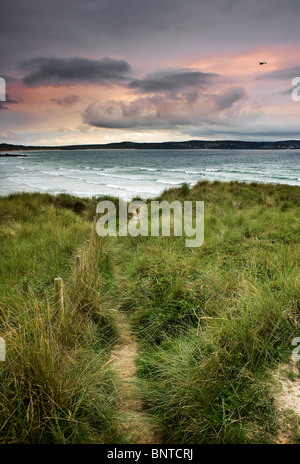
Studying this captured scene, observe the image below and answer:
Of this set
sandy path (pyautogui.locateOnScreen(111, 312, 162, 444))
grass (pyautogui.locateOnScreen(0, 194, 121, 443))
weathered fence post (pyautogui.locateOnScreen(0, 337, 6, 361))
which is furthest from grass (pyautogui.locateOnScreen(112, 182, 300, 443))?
weathered fence post (pyautogui.locateOnScreen(0, 337, 6, 361))

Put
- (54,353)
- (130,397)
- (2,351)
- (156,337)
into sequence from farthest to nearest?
(156,337)
(130,397)
(54,353)
(2,351)

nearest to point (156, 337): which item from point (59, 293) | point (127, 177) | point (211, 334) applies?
point (211, 334)

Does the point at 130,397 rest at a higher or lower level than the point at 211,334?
lower

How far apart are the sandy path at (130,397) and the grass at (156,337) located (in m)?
0.10

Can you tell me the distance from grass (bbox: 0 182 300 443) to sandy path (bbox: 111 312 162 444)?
99 mm

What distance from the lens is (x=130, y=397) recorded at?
3098 mm

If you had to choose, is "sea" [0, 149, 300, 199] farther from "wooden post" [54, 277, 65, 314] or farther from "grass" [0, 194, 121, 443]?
"wooden post" [54, 277, 65, 314]

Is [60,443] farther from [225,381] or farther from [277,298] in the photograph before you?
[277,298]

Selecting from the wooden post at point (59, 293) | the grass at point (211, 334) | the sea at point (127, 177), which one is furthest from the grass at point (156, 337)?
the sea at point (127, 177)

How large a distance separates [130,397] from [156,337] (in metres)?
1.10

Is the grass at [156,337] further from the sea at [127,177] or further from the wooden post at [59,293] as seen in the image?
the sea at [127,177]

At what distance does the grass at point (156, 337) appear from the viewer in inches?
96.2

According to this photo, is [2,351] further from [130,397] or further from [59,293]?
[130,397]

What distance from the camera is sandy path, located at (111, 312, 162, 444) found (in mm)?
2652
